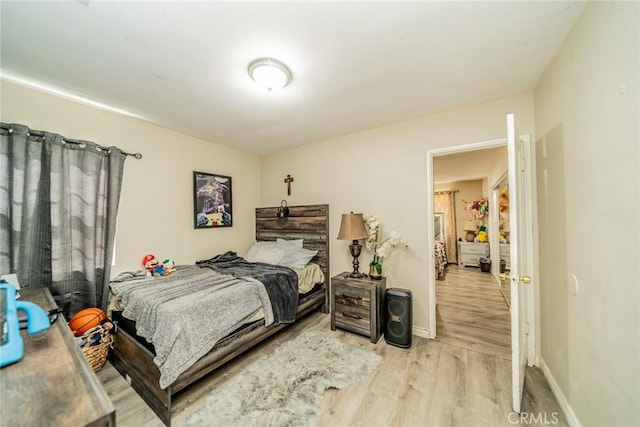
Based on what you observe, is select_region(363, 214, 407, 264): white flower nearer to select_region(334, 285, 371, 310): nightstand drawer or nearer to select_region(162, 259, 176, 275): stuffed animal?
select_region(334, 285, 371, 310): nightstand drawer

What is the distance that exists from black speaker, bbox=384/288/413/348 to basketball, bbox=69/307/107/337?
270 centimetres

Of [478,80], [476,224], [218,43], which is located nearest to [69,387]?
[218,43]

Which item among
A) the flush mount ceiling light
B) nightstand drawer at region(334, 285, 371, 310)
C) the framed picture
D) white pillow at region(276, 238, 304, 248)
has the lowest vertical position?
nightstand drawer at region(334, 285, 371, 310)

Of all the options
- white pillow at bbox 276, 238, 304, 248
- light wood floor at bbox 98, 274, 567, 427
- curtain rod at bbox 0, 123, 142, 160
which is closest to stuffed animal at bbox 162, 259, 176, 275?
light wood floor at bbox 98, 274, 567, 427

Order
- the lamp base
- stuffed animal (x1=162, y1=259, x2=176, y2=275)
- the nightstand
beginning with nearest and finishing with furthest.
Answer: the nightstand < stuffed animal (x1=162, y1=259, x2=176, y2=275) < the lamp base

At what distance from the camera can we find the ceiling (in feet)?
4.28

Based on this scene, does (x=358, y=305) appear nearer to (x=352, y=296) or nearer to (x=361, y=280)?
(x=352, y=296)

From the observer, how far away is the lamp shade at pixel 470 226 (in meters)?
6.47

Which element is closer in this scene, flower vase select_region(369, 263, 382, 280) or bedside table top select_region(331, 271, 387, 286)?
bedside table top select_region(331, 271, 387, 286)

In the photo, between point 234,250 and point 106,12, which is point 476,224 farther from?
point 106,12

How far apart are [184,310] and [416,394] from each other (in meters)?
1.83

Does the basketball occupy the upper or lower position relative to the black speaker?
upper

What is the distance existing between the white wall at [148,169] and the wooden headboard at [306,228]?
536 millimetres

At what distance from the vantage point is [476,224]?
21.1 feet
